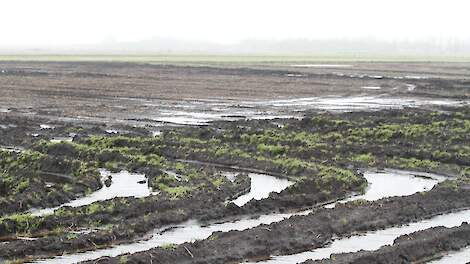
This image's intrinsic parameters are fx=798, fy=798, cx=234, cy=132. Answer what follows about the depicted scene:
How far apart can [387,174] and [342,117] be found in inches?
459

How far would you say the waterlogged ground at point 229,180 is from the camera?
46.0ft

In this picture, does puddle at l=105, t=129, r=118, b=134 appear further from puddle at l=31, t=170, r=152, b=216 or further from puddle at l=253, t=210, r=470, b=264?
puddle at l=253, t=210, r=470, b=264

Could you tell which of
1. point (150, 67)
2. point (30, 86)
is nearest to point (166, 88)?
point (30, 86)

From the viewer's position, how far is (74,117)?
35125 mm

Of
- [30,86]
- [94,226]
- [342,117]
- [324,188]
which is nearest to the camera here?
[94,226]

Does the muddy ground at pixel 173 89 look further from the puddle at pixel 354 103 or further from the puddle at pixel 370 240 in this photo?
the puddle at pixel 370 240

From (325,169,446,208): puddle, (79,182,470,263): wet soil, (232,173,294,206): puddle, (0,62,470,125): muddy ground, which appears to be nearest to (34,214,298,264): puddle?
(79,182,470,263): wet soil

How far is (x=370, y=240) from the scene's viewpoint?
49.0ft

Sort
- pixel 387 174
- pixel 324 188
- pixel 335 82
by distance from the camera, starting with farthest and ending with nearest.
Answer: pixel 335 82, pixel 387 174, pixel 324 188

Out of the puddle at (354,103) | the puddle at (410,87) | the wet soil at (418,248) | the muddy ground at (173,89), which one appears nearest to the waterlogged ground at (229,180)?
the wet soil at (418,248)

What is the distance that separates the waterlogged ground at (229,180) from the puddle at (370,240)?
0.04 m

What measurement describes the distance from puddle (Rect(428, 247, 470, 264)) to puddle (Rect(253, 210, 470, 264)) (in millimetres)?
1127

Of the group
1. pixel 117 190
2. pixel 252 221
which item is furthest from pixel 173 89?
pixel 252 221

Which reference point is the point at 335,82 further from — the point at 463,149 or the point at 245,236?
the point at 245,236
